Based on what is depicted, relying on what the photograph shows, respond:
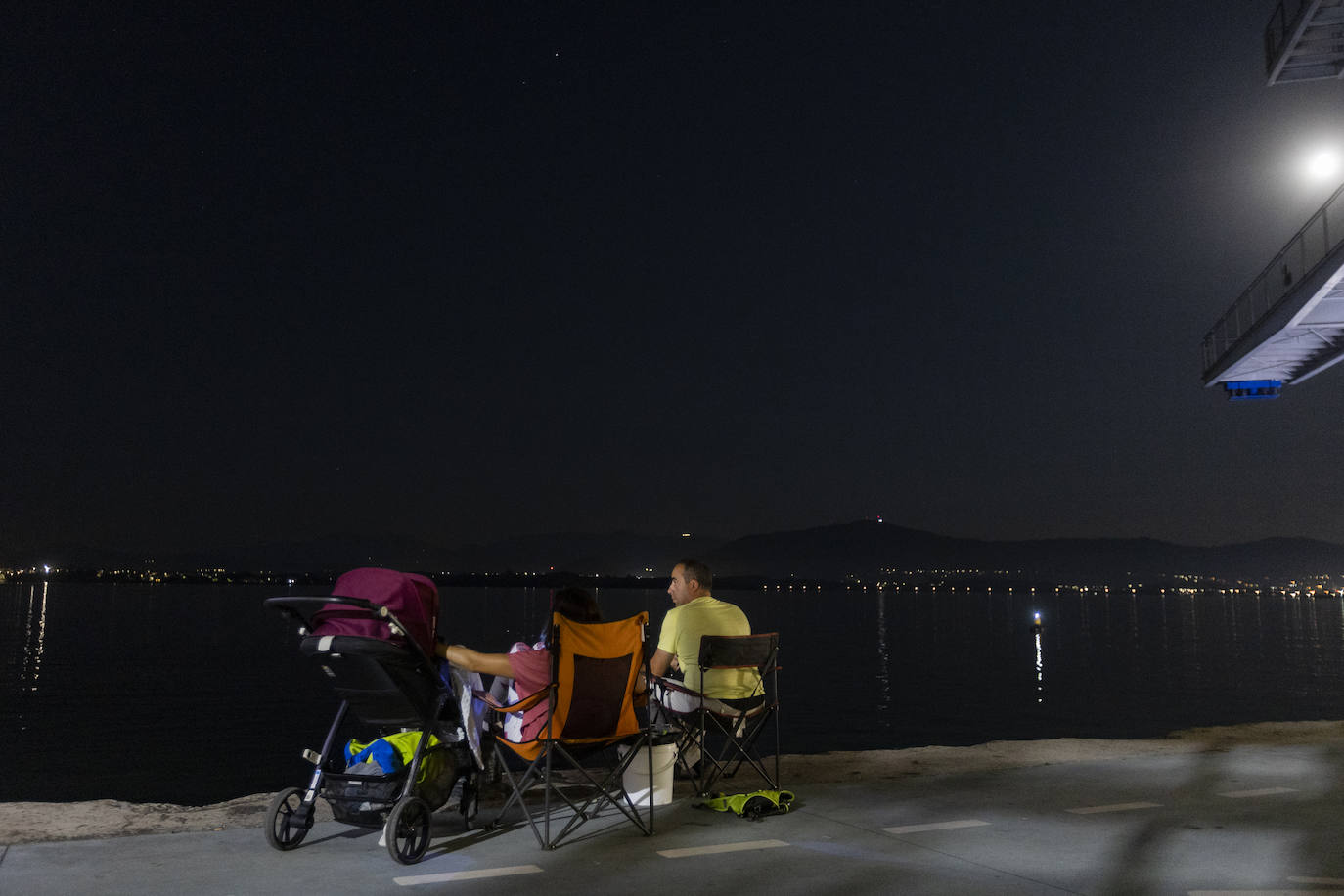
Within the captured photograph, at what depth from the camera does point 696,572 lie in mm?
7473

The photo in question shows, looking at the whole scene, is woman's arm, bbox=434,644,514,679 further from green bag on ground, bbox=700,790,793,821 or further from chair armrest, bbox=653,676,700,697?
green bag on ground, bbox=700,790,793,821

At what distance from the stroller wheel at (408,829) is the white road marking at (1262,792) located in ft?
16.4

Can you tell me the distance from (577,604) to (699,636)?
1.26m

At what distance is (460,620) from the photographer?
100188mm

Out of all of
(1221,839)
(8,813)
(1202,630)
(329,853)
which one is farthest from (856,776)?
(1202,630)

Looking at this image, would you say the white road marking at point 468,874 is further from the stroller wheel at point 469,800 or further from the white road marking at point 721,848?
the stroller wheel at point 469,800

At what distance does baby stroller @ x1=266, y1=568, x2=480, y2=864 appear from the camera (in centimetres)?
532

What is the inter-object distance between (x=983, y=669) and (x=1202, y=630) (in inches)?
2387

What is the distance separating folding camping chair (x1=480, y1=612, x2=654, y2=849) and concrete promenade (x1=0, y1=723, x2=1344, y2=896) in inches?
8.7

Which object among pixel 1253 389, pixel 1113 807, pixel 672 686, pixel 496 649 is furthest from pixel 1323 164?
pixel 496 649

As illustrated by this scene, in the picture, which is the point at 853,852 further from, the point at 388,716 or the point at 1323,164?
the point at 1323,164

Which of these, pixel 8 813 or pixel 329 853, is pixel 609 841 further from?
pixel 8 813

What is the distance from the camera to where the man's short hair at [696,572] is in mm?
7465

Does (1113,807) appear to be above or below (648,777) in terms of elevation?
below
